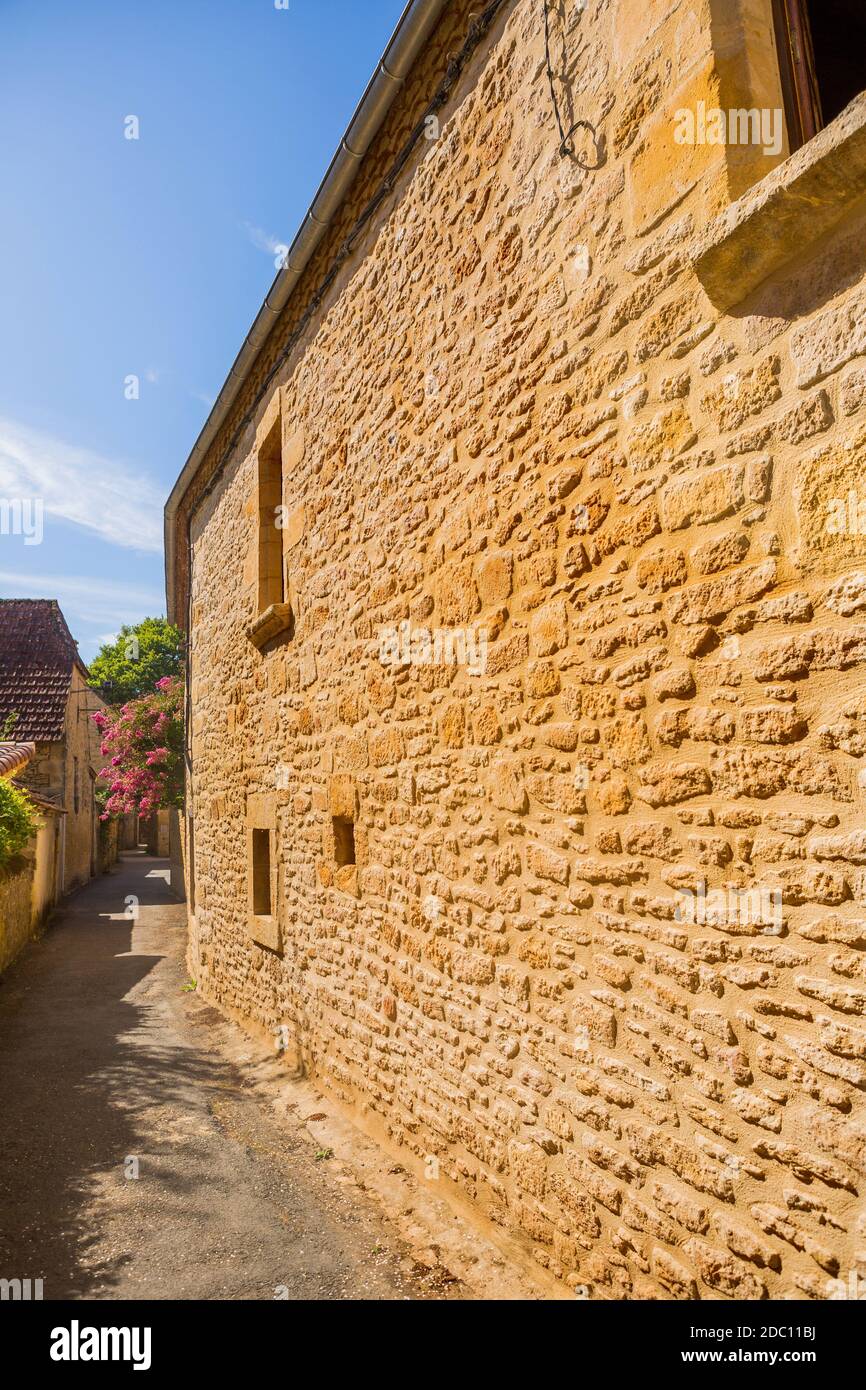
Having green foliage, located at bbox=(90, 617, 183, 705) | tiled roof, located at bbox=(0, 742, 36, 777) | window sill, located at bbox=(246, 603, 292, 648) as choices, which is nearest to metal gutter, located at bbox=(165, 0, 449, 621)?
window sill, located at bbox=(246, 603, 292, 648)

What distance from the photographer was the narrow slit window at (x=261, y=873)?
630cm

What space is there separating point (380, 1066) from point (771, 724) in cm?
298

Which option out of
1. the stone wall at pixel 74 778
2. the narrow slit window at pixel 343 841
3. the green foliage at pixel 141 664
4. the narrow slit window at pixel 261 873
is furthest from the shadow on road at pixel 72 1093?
the green foliage at pixel 141 664

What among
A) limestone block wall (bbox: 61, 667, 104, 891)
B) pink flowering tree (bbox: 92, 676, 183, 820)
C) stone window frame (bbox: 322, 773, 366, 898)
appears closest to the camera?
stone window frame (bbox: 322, 773, 366, 898)

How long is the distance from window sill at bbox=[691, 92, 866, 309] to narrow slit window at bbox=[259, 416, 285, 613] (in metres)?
4.47

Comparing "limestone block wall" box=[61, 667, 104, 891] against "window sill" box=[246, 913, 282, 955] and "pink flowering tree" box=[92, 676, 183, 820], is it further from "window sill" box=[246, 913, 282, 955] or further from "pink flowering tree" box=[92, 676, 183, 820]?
"window sill" box=[246, 913, 282, 955]

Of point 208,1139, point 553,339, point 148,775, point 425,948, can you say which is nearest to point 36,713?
point 148,775

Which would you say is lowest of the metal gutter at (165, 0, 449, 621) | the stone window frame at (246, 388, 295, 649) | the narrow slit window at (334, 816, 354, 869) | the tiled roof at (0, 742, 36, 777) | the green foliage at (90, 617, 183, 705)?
the narrow slit window at (334, 816, 354, 869)

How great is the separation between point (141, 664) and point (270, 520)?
81.3ft

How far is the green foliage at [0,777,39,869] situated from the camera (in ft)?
25.1

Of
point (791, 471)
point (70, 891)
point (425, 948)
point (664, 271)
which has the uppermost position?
point (664, 271)

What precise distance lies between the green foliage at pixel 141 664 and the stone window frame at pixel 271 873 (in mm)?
23604

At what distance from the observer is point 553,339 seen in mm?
2828

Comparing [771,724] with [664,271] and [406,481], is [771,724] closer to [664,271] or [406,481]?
[664,271]
